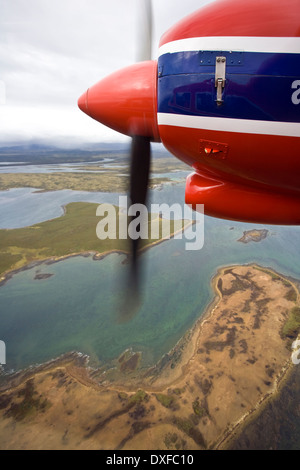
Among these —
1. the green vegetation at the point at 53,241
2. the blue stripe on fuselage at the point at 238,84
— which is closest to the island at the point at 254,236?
the green vegetation at the point at 53,241

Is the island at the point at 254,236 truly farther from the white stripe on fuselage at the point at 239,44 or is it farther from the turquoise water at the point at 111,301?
the white stripe on fuselage at the point at 239,44

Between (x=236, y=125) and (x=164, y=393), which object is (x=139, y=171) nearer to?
(x=236, y=125)

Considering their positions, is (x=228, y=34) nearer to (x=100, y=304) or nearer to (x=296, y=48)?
(x=296, y=48)
